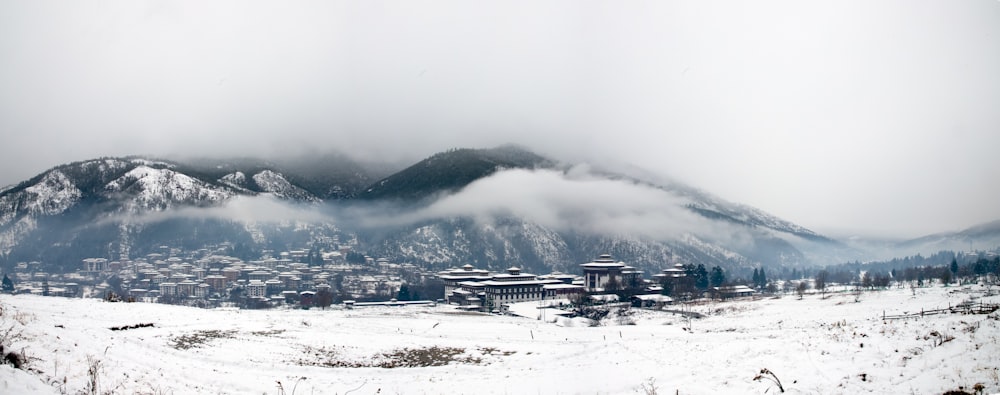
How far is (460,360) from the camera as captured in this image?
25781 millimetres

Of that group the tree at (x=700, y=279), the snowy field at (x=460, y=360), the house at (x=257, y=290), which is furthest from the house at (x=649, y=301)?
the house at (x=257, y=290)

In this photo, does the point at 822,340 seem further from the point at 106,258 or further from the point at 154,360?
the point at 106,258

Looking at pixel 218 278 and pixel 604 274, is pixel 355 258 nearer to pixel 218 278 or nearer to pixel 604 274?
pixel 218 278

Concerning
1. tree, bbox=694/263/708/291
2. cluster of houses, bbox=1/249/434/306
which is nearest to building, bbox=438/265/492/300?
cluster of houses, bbox=1/249/434/306

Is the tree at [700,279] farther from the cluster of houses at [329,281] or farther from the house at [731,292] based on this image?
the house at [731,292]

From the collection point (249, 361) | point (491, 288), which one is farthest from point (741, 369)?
point (491, 288)

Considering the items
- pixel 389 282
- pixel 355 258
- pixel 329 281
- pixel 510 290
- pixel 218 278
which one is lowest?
pixel 389 282

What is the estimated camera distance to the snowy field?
13.6 meters

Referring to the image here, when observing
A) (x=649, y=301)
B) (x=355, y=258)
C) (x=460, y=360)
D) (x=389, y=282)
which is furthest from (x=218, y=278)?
(x=460, y=360)

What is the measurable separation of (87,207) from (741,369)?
221 metres

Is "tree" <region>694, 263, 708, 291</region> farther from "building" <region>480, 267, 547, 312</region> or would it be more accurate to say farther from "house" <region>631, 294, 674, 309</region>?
"building" <region>480, 267, 547, 312</region>

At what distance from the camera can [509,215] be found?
194000 millimetres

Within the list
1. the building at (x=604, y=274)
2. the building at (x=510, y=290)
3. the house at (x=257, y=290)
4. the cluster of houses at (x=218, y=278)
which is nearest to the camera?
the building at (x=510, y=290)

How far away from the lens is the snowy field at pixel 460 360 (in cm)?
1362
